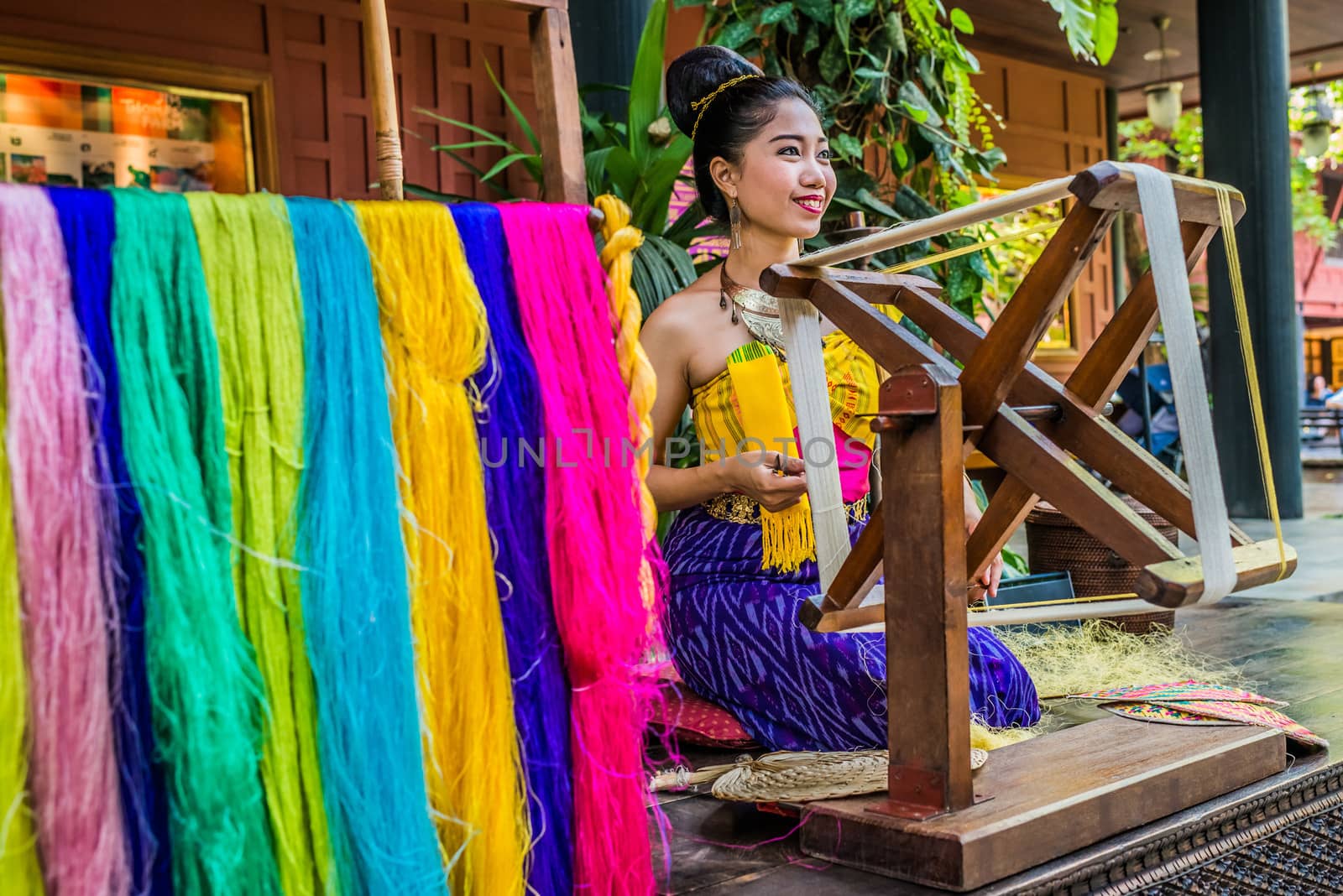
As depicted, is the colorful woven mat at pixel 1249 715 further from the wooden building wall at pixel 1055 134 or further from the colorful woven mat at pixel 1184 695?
the wooden building wall at pixel 1055 134

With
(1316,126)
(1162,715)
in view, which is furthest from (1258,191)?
(1162,715)

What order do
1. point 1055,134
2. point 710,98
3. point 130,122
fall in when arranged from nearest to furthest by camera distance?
point 710,98 < point 130,122 < point 1055,134

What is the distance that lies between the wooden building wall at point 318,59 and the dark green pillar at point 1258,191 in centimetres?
371

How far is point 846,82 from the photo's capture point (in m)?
3.30

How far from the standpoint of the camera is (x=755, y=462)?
1904mm

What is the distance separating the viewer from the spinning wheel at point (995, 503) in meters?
1.39

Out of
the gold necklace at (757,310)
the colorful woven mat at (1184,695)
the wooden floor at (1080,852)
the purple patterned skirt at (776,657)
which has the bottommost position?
the wooden floor at (1080,852)

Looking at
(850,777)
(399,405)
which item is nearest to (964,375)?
(850,777)

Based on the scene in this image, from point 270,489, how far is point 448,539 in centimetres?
18

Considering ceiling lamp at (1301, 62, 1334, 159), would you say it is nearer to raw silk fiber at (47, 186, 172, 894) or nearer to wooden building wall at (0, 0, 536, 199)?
wooden building wall at (0, 0, 536, 199)

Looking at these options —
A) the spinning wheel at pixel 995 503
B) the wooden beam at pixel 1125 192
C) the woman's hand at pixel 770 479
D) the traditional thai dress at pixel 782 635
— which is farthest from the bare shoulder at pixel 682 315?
the wooden beam at pixel 1125 192

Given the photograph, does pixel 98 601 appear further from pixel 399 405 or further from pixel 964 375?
pixel 964 375

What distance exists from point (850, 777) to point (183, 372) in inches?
42.3

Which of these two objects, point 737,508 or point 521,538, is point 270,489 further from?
point 737,508
